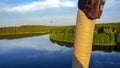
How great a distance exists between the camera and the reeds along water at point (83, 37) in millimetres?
1644

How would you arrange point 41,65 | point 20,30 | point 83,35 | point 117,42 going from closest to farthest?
point 83,35 < point 41,65 < point 117,42 < point 20,30

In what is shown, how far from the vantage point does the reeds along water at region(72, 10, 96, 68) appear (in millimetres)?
1644

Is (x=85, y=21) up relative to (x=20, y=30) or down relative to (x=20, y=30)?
up

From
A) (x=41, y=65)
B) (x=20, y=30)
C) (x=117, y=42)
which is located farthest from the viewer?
Result: (x=20, y=30)

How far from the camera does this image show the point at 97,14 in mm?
1655

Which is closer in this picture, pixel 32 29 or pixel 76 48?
pixel 76 48

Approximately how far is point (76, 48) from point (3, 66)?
3388 cm

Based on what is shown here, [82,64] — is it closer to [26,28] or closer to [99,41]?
[99,41]

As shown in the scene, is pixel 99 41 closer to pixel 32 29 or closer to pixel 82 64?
pixel 82 64

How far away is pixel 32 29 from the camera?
11219 cm

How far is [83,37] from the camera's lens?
1646 millimetres

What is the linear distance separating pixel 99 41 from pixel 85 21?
52711 mm

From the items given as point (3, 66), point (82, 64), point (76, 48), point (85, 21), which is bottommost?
point (3, 66)

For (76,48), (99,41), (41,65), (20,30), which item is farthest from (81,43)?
(20,30)
